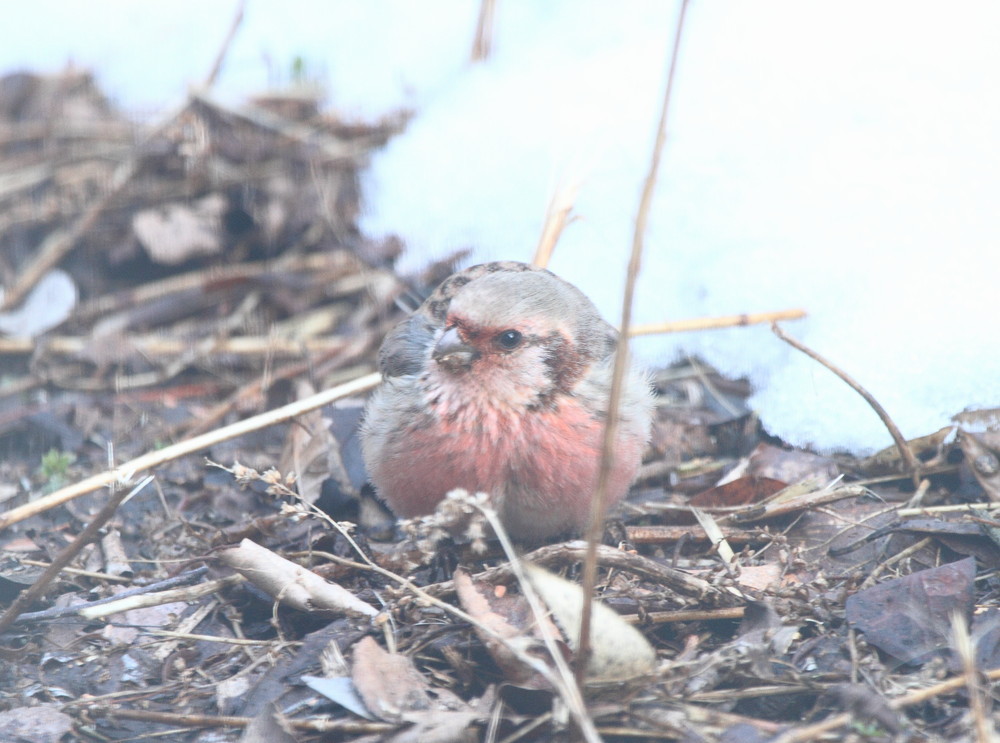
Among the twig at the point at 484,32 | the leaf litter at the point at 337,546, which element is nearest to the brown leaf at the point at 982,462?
the leaf litter at the point at 337,546

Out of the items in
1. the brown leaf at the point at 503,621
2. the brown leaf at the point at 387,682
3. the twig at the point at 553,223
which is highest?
the twig at the point at 553,223

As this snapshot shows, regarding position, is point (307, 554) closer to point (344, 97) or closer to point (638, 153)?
point (638, 153)

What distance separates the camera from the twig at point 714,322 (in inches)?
A: 188

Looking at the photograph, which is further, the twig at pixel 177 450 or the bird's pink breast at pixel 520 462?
the twig at pixel 177 450

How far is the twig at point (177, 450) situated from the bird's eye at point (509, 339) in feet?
3.48

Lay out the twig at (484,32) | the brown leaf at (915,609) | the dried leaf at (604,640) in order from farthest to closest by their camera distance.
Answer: the twig at (484,32) < the brown leaf at (915,609) < the dried leaf at (604,640)

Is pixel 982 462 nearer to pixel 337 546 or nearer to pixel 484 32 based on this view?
pixel 337 546

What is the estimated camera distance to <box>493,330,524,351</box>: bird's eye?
12.6ft

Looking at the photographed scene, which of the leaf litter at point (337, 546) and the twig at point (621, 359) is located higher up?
the twig at point (621, 359)

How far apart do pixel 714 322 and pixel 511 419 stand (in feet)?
5.05

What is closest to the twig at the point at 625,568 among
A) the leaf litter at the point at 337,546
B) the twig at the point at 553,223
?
the leaf litter at the point at 337,546

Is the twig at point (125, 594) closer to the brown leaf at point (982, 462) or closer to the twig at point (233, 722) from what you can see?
the twig at point (233, 722)

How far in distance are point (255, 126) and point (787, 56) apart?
3.62 m

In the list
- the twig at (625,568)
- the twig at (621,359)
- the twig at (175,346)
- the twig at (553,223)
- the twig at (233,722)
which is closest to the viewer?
the twig at (621,359)
